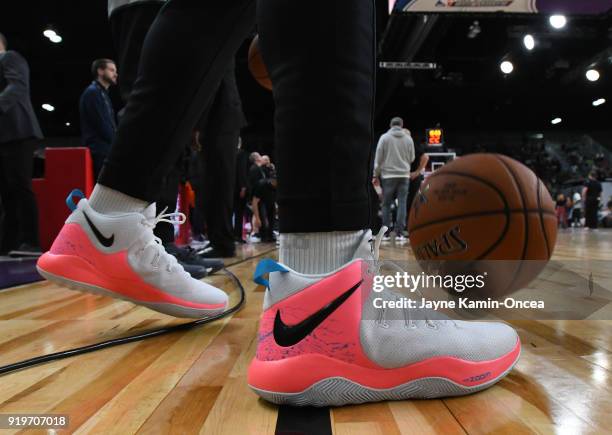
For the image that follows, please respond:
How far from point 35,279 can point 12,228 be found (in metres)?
1.50

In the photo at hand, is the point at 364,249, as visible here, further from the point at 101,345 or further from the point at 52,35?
A: the point at 52,35

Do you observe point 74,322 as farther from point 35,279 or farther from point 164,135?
point 35,279

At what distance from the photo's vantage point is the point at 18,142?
2559mm

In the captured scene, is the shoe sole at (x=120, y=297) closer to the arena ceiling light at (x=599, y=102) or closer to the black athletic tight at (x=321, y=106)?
the black athletic tight at (x=321, y=106)

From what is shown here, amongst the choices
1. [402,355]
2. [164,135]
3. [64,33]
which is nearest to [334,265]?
[402,355]

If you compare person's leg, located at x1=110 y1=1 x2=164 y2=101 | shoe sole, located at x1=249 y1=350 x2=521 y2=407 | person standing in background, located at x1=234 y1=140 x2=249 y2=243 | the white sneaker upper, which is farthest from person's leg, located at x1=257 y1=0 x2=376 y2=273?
person standing in background, located at x1=234 y1=140 x2=249 y2=243

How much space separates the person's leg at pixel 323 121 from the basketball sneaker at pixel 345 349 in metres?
0.03

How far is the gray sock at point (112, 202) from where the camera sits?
0.74 metres

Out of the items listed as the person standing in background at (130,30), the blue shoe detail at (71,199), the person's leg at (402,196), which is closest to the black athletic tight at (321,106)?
the blue shoe detail at (71,199)

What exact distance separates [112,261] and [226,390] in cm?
36

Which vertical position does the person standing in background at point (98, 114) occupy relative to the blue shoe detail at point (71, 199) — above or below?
A: above

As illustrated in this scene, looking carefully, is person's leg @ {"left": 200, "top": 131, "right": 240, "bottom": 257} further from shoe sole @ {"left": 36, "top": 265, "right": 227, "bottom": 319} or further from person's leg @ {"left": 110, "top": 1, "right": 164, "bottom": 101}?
shoe sole @ {"left": 36, "top": 265, "right": 227, "bottom": 319}

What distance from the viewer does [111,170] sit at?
0.72 metres

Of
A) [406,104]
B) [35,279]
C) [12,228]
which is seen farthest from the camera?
[406,104]
